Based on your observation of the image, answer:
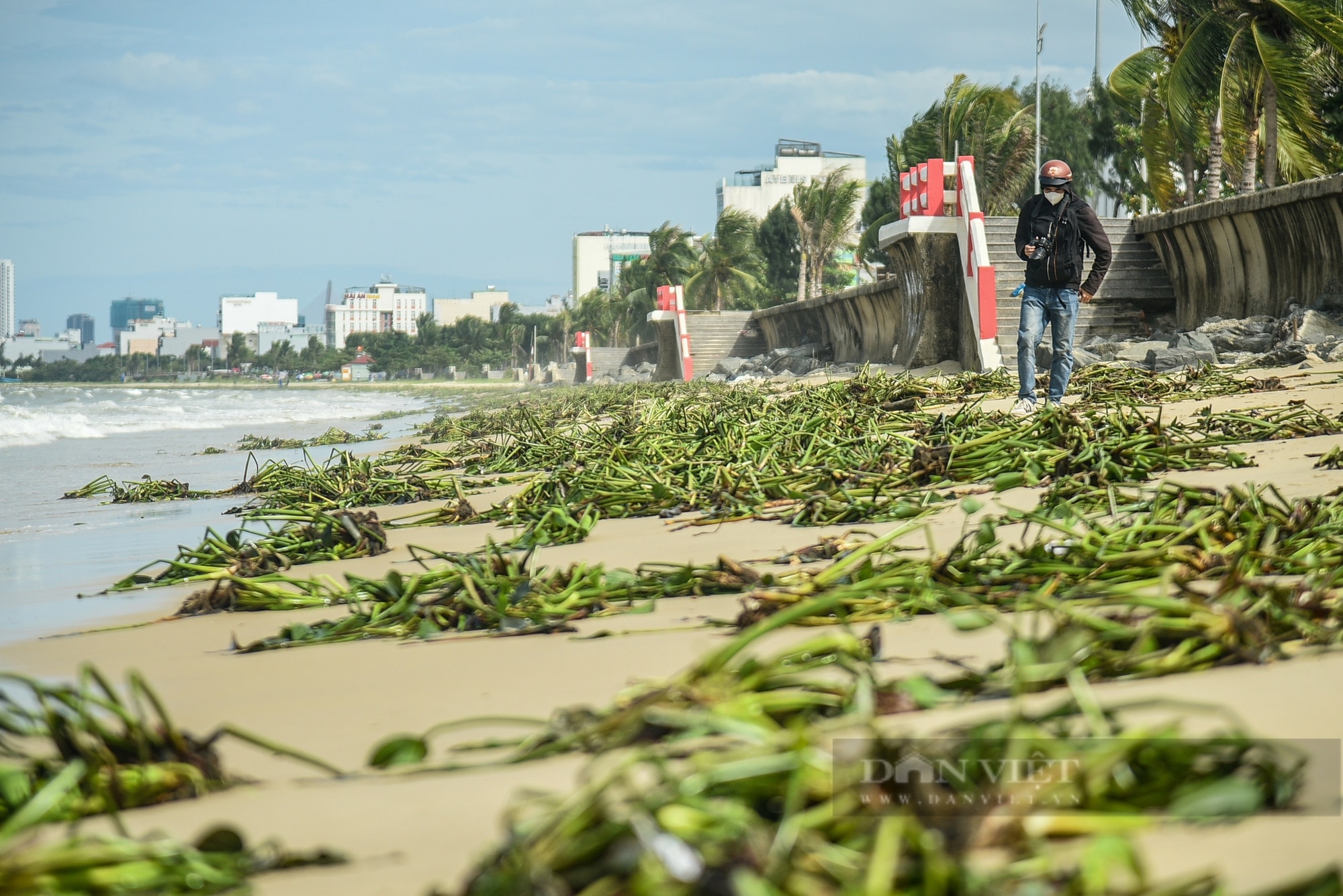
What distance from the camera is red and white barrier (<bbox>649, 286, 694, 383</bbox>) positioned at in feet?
104

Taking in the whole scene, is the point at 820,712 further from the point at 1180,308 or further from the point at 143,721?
the point at 1180,308

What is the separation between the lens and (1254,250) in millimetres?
10930

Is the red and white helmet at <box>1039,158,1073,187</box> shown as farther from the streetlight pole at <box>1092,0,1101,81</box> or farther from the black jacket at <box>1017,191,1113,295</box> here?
the streetlight pole at <box>1092,0,1101,81</box>

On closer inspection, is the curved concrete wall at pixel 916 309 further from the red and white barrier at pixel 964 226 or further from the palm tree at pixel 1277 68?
the palm tree at pixel 1277 68

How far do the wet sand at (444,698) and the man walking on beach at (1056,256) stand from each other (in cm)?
383

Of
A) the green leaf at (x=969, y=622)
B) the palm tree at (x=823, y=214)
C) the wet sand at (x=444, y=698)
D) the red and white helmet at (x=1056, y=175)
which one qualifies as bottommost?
the wet sand at (x=444, y=698)

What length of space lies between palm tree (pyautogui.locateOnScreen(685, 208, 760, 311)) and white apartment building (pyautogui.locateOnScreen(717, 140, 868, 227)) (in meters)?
68.9

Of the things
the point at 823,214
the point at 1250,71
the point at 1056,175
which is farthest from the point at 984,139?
the point at 1056,175

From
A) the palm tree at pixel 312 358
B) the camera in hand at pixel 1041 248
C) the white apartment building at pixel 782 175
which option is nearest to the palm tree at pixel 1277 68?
the camera in hand at pixel 1041 248

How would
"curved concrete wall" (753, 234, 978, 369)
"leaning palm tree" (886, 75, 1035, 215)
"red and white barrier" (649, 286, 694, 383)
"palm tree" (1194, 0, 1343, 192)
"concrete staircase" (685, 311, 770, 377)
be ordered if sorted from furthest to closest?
"concrete staircase" (685, 311, 770, 377), "red and white barrier" (649, 286, 694, 383), "leaning palm tree" (886, 75, 1035, 215), "palm tree" (1194, 0, 1343, 192), "curved concrete wall" (753, 234, 978, 369)

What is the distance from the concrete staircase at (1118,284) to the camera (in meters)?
13.2

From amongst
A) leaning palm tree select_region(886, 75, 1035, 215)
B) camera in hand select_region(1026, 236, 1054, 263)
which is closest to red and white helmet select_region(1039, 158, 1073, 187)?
camera in hand select_region(1026, 236, 1054, 263)

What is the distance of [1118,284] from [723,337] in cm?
2128

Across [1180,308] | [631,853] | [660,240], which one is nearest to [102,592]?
[631,853]
